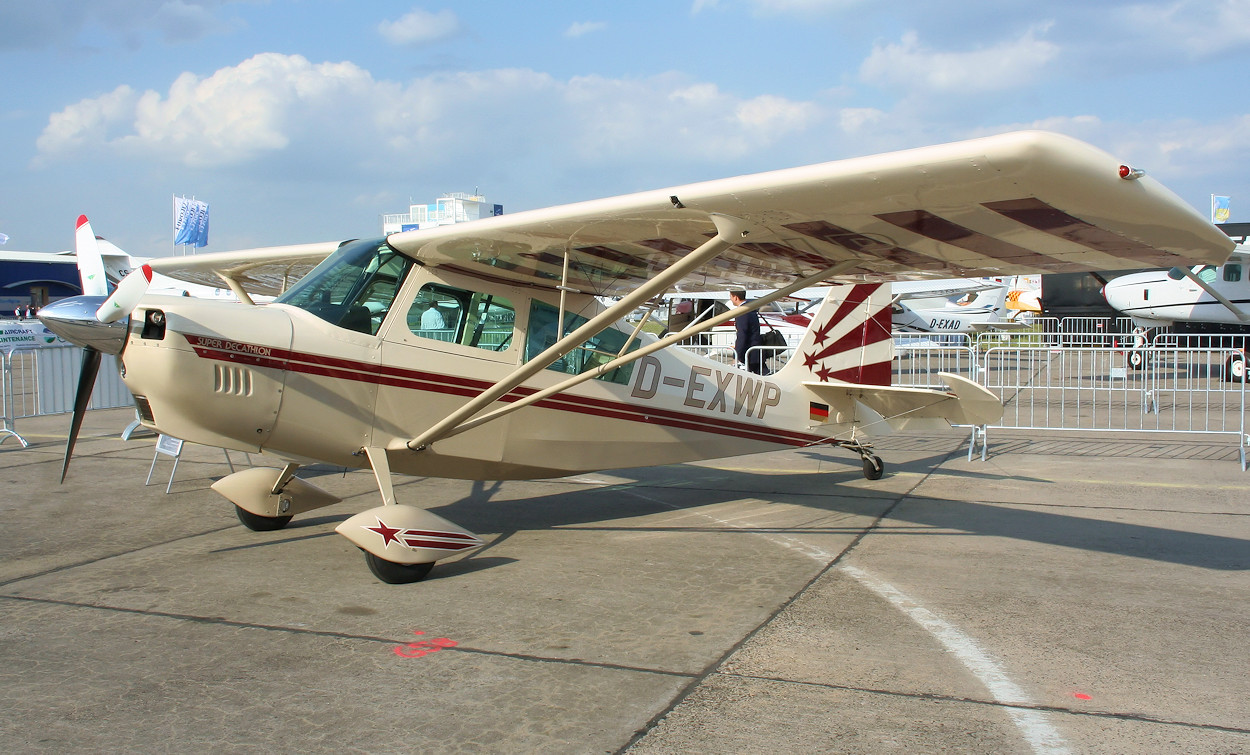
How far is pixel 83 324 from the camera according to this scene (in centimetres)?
439

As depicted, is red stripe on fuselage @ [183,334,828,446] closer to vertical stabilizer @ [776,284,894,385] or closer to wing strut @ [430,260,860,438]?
wing strut @ [430,260,860,438]

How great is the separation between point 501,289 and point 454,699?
333 cm

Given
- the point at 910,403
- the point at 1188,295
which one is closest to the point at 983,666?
the point at 910,403

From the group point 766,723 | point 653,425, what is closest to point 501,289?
point 653,425

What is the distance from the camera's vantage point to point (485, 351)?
19.1ft

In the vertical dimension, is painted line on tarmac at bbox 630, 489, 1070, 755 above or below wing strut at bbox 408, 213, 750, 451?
below

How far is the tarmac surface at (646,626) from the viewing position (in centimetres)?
298

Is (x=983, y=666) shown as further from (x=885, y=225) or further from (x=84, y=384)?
(x=84, y=384)

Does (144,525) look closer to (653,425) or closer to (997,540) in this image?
(653,425)

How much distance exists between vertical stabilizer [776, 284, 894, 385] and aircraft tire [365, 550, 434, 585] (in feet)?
13.2

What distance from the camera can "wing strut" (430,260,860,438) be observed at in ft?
16.7

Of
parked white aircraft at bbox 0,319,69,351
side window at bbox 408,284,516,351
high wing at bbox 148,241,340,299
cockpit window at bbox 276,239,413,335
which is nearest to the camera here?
cockpit window at bbox 276,239,413,335

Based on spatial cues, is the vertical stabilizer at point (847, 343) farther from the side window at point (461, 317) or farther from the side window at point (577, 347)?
the side window at point (461, 317)

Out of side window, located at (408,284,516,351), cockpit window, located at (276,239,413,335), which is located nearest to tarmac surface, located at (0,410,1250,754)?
side window, located at (408,284,516,351)
